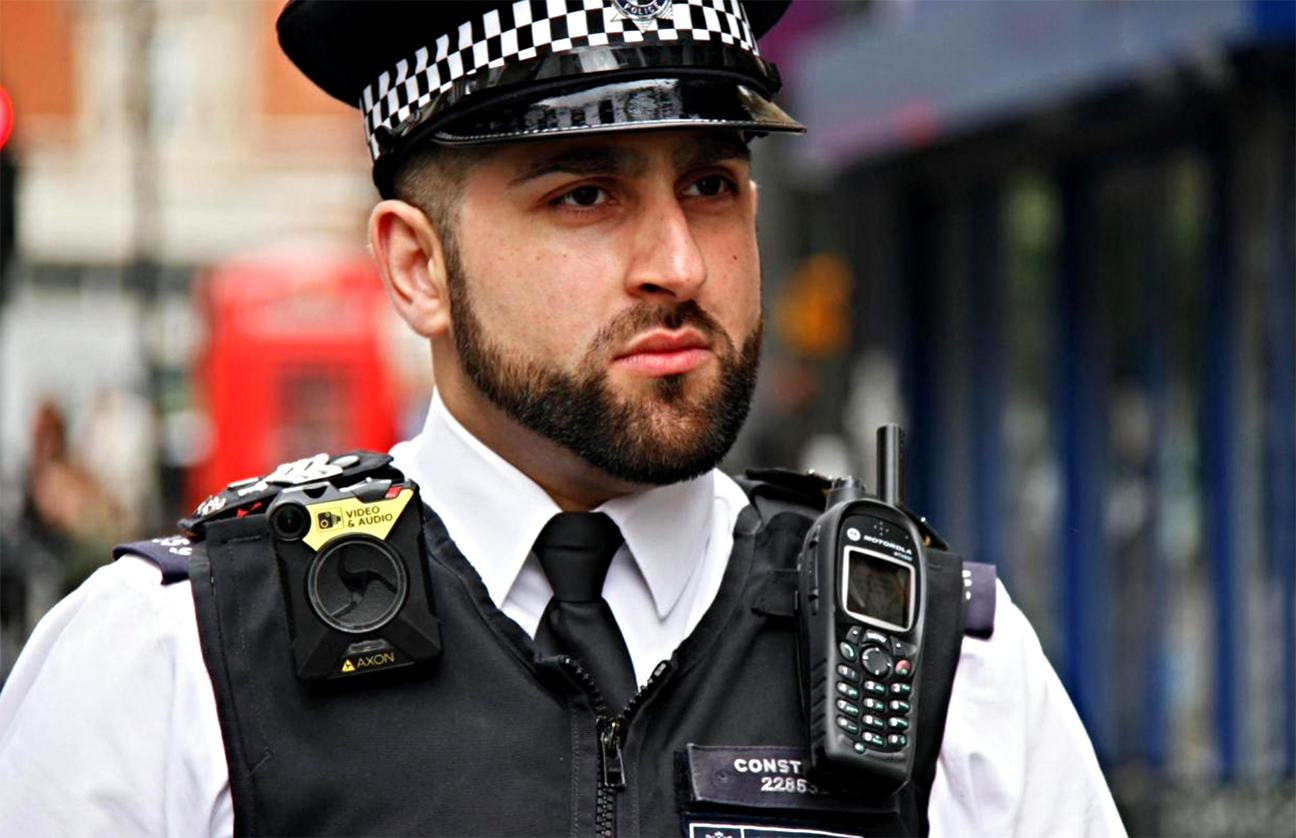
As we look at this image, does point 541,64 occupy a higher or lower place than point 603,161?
higher

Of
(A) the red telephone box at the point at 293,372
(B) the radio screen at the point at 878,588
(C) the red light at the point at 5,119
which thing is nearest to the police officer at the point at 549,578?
(B) the radio screen at the point at 878,588

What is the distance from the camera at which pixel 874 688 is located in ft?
7.89

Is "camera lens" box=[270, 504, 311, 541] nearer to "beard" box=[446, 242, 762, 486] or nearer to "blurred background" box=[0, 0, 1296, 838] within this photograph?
"beard" box=[446, 242, 762, 486]

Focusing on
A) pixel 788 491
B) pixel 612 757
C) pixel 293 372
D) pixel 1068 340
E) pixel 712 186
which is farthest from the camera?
pixel 293 372

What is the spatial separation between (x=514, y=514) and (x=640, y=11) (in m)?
0.61

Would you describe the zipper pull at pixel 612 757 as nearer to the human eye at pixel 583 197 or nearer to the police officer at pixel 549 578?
the police officer at pixel 549 578

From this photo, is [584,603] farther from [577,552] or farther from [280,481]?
[280,481]

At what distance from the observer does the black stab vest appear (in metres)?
2.35

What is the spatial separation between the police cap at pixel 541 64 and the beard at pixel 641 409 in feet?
0.77

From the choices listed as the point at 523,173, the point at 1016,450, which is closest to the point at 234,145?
the point at 1016,450

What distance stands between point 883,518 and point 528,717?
48cm

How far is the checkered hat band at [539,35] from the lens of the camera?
2.50 m

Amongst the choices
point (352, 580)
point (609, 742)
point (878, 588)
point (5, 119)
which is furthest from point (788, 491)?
point (5, 119)

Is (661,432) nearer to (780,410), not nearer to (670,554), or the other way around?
(670,554)
